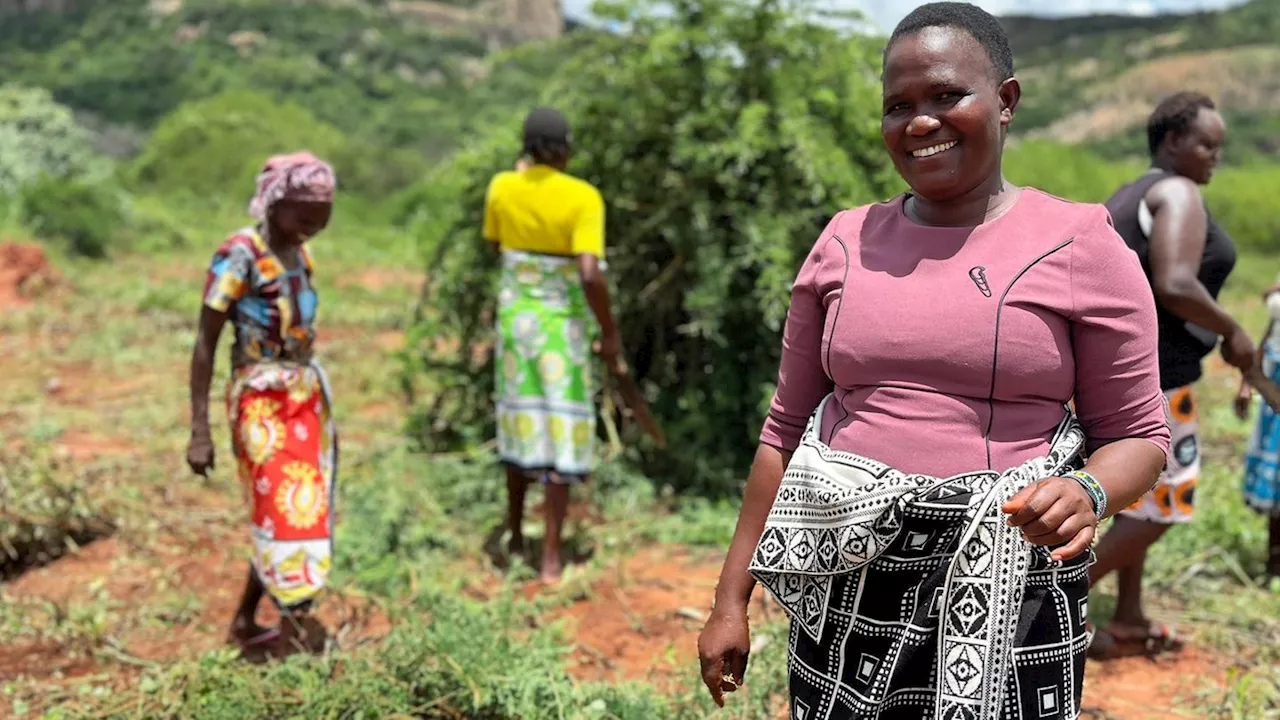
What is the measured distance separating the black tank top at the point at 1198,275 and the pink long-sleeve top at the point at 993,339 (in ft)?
5.27

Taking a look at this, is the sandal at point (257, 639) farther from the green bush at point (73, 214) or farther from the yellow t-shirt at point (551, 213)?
the green bush at point (73, 214)

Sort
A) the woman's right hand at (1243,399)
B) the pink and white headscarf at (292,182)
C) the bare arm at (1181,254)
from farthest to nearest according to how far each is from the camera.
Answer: the woman's right hand at (1243,399), the pink and white headscarf at (292,182), the bare arm at (1181,254)

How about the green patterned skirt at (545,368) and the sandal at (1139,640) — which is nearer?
the sandal at (1139,640)

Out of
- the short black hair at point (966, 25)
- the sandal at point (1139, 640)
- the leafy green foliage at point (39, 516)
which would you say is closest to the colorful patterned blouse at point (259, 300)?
the leafy green foliage at point (39, 516)

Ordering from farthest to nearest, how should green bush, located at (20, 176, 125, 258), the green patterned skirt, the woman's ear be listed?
green bush, located at (20, 176, 125, 258) → the green patterned skirt → the woman's ear

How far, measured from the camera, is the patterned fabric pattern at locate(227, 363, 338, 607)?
3.20 m

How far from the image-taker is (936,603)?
4.95ft

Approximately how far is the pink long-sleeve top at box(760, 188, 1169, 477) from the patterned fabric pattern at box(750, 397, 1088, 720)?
0.05 m

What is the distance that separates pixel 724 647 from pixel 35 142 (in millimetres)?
19540

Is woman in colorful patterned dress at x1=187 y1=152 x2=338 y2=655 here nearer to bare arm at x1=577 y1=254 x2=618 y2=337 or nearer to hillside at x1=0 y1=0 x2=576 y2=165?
bare arm at x1=577 y1=254 x2=618 y2=337

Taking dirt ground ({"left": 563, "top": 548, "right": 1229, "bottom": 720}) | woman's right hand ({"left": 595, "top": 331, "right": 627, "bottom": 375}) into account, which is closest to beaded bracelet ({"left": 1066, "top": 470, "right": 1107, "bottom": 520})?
dirt ground ({"left": 563, "top": 548, "right": 1229, "bottom": 720})

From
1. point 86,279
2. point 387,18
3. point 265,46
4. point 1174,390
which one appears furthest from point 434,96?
point 1174,390

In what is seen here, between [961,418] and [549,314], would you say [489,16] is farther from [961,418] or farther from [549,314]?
[961,418]

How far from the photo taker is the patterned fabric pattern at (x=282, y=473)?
3195mm
